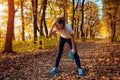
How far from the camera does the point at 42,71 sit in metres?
9.92

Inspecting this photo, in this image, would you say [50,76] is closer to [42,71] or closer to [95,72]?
[42,71]

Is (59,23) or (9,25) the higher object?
(59,23)

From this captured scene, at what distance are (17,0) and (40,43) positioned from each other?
9.34 meters

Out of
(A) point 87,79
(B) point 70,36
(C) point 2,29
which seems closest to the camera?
(A) point 87,79

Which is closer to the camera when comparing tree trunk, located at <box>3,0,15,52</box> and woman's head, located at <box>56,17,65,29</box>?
Result: woman's head, located at <box>56,17,65,29</box>

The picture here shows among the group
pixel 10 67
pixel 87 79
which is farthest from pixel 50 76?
pixel 10 67

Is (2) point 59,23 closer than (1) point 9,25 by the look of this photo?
Yes

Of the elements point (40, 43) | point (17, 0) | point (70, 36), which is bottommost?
point (40, 43)

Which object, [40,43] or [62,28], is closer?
[62,28]

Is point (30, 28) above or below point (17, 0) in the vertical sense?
below

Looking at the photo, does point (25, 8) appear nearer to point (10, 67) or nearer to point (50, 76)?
point (10, 67)

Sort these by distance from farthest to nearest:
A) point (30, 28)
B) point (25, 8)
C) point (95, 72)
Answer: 1. point (30, 28)
2. point (25, 8)
3. point (95, 72)

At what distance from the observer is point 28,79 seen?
8.51 m

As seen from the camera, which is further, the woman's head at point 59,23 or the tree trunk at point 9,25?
the tree trunk at point 9,25
